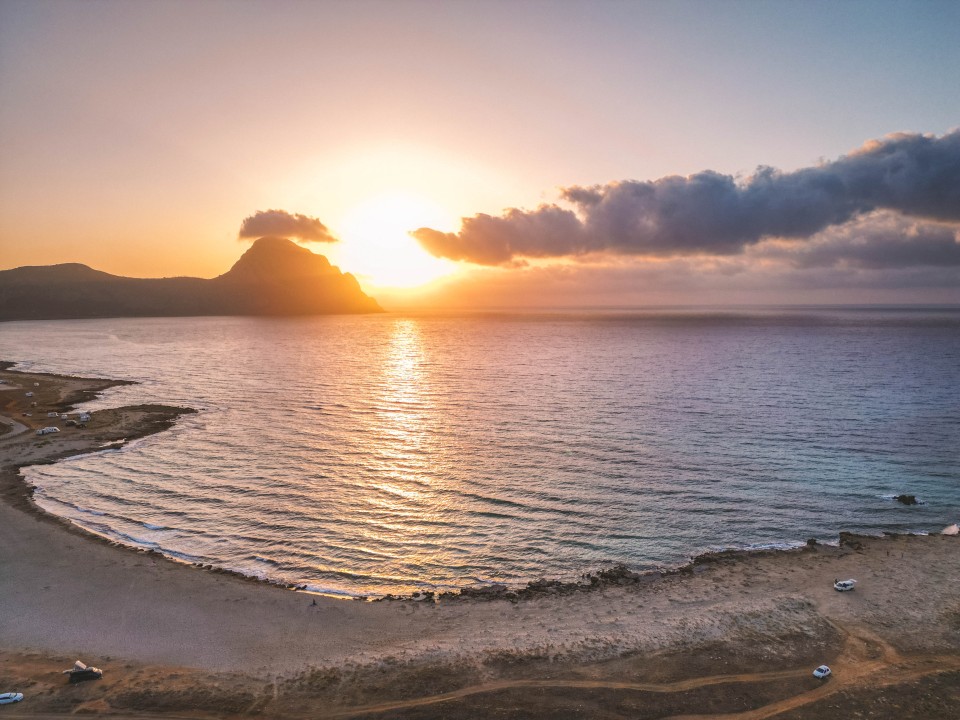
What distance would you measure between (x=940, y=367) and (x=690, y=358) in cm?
4964

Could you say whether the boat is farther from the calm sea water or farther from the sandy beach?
the calm sea water

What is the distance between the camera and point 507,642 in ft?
74.1

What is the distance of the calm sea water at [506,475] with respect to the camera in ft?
105

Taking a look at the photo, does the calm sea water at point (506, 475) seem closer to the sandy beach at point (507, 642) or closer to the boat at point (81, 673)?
the sandy beach at point (507, 642)

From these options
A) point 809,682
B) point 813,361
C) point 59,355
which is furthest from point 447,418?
point 59,355

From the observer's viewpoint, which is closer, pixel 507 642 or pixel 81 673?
pixel 81 673

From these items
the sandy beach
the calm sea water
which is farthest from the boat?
the calm sea water

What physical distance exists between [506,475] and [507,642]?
22421 millimetres

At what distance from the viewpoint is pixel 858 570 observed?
28.2 meters

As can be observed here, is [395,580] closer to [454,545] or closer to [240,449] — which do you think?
[454,545]

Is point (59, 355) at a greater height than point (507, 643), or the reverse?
point (59, 355)

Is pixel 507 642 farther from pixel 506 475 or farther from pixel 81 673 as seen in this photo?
pixel 506 475

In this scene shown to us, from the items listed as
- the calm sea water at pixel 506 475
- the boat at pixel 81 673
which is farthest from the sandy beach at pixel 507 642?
the calm sea water at pixel 506 475

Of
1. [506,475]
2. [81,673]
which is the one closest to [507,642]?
[81,673]
